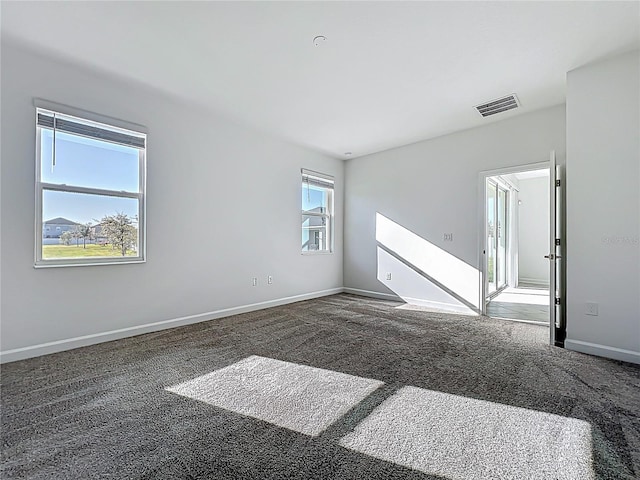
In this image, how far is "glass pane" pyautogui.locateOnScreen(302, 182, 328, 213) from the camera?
570cm

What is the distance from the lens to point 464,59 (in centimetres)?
305

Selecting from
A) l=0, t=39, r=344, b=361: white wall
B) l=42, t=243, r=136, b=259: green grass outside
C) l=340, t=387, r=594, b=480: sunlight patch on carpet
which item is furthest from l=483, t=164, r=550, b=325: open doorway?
l=42, t=243, r=136, b=259: green grass outside

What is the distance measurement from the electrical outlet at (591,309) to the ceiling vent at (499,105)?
2.48 metres

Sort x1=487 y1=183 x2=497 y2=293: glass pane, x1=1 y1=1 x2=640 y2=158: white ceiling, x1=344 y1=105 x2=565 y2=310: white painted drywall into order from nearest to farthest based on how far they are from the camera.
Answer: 1. x1=1 y1=1 x2=640 y2=158: white ceiling
2. x1=344 y1=105 x2=565 y2=310: white painted drywall
3. x1=487 y1=183 x2=497 y2=293: glass pane

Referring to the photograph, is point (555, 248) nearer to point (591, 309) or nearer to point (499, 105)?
point (591, 309)

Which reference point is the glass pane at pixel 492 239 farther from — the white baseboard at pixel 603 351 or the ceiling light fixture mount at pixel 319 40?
the ceiling light fixture mount at pixel 319 40

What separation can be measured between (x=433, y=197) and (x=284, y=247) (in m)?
2.59

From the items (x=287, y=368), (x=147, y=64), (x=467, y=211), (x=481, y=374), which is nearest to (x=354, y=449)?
(x=287, y=368)

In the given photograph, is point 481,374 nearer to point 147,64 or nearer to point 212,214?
point 212,214

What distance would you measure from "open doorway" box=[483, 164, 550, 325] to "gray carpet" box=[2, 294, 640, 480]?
2469 mm

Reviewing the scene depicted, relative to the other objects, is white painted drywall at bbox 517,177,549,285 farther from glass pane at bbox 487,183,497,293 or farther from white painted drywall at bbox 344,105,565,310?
white painted drywall at bbox 344,105,565,310

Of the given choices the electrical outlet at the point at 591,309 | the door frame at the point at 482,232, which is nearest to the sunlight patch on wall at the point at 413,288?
the door frame at the point at 482,232

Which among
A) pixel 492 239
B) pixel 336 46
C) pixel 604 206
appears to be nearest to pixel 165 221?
pixel 336 46

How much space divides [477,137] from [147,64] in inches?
173
